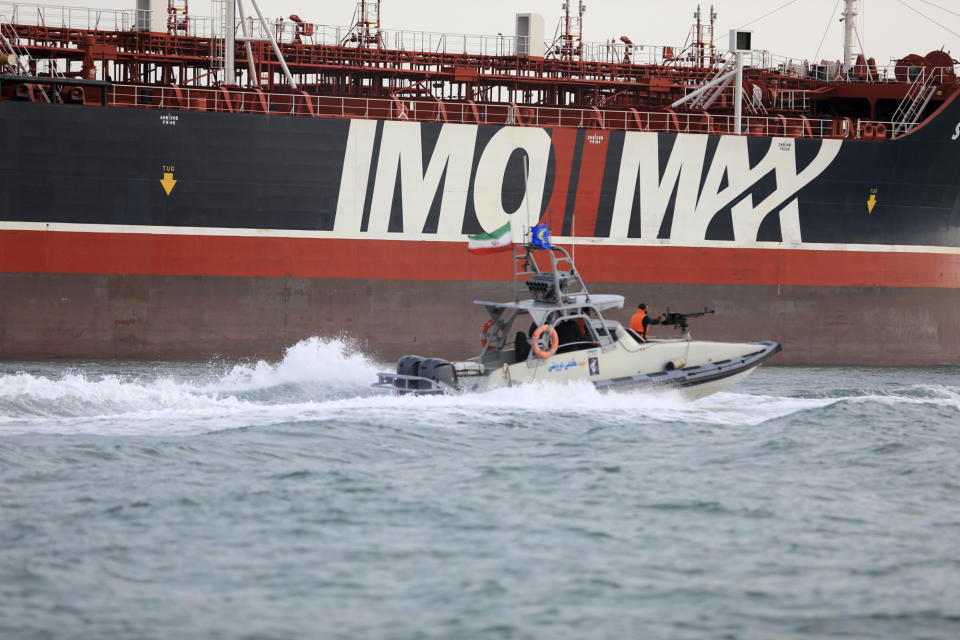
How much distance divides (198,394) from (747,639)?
10.6 metres

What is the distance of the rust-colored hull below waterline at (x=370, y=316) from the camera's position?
2406 centimetres

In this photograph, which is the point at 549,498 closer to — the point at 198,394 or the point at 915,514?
the point at 915,514

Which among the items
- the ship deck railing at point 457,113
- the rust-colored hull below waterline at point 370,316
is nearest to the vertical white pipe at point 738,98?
the ship deck railing at point 457,113

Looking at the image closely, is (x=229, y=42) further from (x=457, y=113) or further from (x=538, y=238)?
(x=538, y=238)

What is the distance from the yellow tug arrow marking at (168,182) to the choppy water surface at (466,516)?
966 cm

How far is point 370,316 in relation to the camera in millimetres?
25281

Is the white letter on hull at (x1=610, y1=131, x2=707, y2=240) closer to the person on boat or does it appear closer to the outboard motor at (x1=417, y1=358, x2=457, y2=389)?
the person on boat

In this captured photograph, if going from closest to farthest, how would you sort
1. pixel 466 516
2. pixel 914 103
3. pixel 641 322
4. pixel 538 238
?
pixel 466 516
pixel 538 238
pixel 641 322
pixel 914 103

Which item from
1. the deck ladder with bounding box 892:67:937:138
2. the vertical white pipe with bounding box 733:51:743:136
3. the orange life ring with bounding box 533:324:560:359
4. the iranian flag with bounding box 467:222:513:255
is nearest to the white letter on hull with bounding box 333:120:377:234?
the iranian flag with bounding box 467:222:513:255

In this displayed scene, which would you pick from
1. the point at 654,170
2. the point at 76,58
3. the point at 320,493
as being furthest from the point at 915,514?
the point at 76,58

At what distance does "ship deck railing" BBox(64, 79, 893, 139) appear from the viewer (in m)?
25.8

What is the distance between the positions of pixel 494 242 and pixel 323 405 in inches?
158

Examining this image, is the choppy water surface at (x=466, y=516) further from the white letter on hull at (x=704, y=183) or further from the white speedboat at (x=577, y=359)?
the white letter on hull at (x=704, y=183)

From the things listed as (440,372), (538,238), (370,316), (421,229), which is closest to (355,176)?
(421,229)
